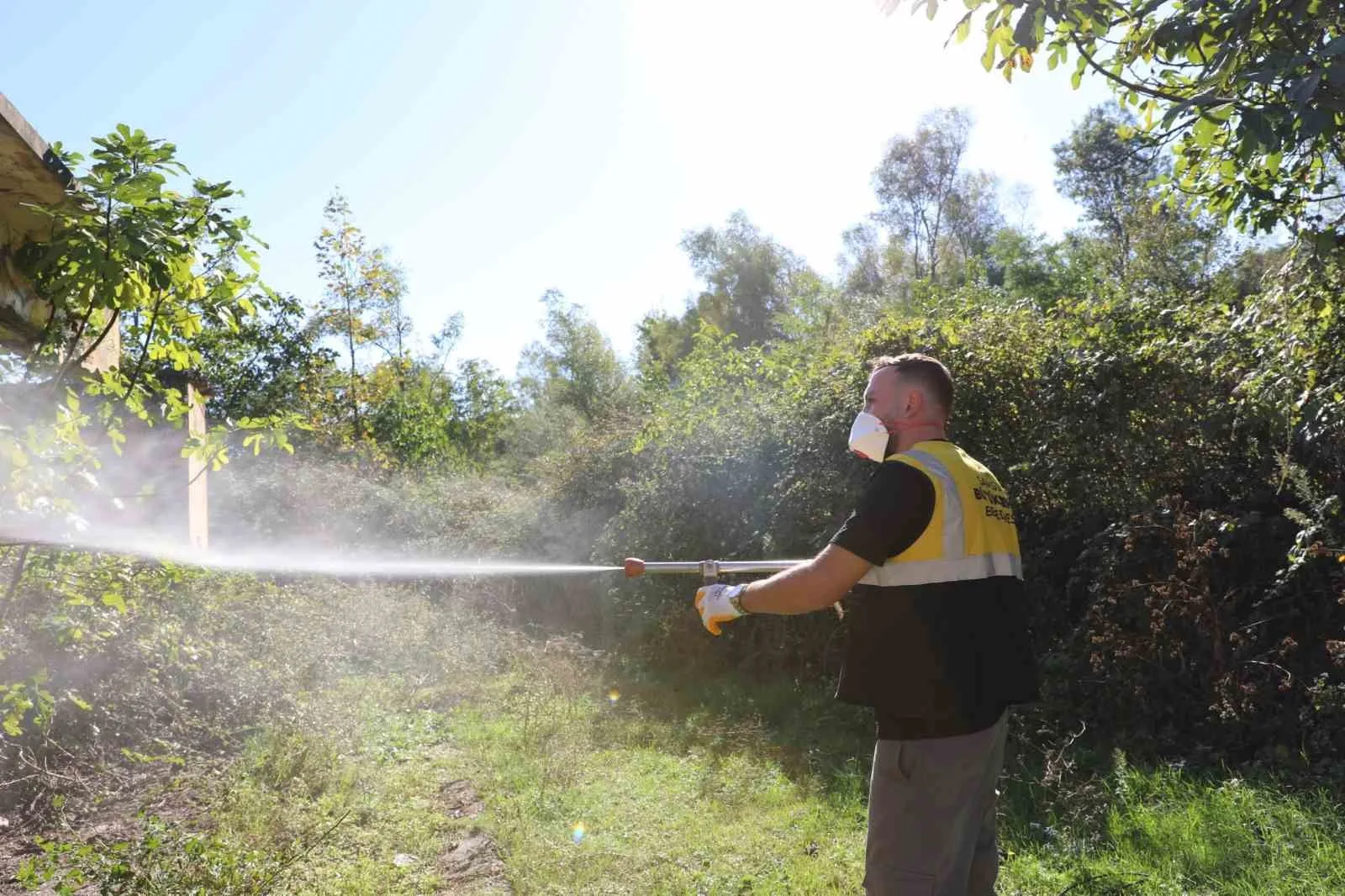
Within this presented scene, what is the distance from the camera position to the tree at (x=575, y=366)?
32500mm

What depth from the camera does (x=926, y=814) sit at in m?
2.81

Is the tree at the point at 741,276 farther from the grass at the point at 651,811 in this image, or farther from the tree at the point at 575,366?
the grass at the point at 651,811

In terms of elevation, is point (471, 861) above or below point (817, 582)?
below

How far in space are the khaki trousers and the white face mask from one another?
95 centimetres

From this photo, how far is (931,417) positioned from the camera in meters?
3.12

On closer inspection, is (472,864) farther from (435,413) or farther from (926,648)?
(435,413)

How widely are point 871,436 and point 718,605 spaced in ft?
2.58

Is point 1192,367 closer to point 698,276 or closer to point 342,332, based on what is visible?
point 342,332

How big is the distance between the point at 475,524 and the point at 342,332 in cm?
967

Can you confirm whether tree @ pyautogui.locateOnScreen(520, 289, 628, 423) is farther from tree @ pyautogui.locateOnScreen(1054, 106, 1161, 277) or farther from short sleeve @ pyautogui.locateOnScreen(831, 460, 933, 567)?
short sleeve @ pyautogui.locateOnScreen(831, 460, 933, 567)

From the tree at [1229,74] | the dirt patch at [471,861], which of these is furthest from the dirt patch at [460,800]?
the tree at [1229,74]

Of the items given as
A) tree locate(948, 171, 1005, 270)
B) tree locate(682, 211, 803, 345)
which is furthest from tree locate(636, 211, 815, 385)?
tree locate(948, 171, 1005, 270)

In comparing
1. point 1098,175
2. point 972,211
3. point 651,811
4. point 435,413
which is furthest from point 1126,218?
point 651,811

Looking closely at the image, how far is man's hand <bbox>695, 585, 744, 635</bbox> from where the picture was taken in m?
3.15
